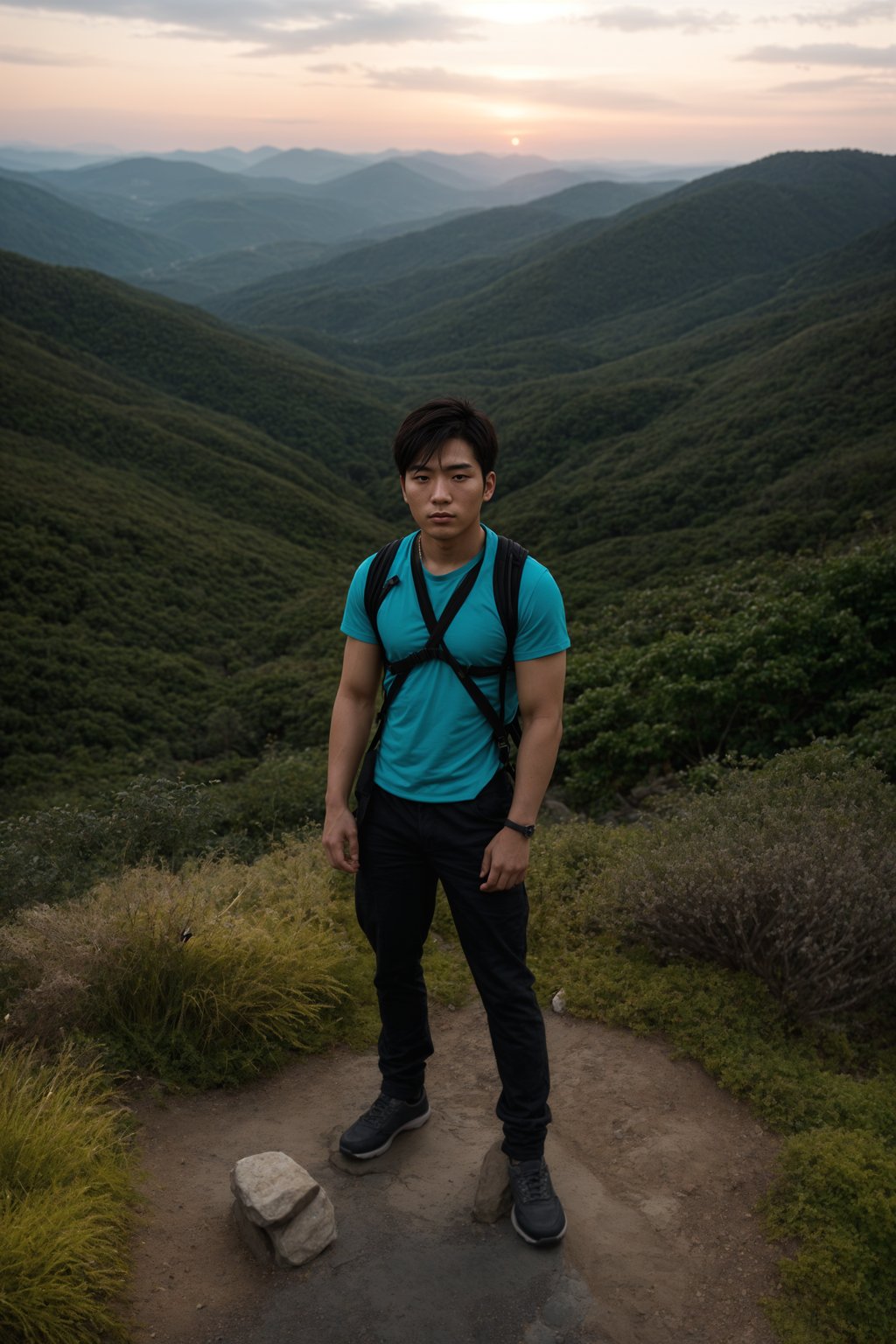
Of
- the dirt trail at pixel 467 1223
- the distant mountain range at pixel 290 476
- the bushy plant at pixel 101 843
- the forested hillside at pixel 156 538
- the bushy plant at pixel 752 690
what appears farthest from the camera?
the distant mountain range at pixel 290 476

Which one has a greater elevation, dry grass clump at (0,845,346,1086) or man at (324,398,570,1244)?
man at (324,398,570,1244)

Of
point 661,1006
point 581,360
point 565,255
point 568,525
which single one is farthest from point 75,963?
point 565,255

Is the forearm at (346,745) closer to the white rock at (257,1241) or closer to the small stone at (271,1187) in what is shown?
the small stone at (271,1187)

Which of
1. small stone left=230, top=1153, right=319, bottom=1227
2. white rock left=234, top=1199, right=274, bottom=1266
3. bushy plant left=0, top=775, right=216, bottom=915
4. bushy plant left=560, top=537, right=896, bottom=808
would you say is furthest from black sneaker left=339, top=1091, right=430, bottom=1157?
bushy plant left=560, top=537, right=896, bottom=808

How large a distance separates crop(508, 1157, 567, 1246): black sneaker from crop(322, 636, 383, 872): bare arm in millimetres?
1074

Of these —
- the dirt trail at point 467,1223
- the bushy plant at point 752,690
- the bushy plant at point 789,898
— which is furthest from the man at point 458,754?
the bushy plant at point 752,690

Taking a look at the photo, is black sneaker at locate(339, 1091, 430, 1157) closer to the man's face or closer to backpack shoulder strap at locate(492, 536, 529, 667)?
backpack shoulder strap at locate(492, 536, 529, 667)

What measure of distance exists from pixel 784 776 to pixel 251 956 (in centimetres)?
322

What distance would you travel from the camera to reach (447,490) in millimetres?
2617

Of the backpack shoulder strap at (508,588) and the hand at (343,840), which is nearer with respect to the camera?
the backpack shoulder strap at (508,588)

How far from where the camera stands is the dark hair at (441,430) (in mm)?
2637

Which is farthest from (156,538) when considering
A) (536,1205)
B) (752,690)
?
(536,1205)

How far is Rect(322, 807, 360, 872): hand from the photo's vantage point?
2932mm

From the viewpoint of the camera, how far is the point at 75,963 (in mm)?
3785
